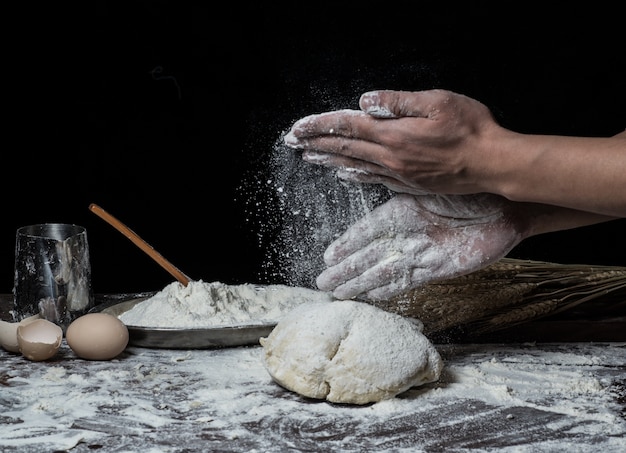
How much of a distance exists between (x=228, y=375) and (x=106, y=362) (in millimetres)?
300

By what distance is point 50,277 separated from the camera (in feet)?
7.88

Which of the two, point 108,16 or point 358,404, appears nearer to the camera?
point 358,404

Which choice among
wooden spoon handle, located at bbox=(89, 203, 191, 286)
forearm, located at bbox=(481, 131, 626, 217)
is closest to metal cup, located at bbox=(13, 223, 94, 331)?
wooden spoon handle, located at bbox=(89, 203, 191, 286)

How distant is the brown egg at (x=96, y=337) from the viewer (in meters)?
2.16

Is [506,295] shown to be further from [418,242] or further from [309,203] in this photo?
[309,203]

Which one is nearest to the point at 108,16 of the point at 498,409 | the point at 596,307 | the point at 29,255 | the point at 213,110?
the point at 213,110

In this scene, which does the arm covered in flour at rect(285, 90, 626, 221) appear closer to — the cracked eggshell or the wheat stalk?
the wheat stalk

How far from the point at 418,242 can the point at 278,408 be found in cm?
55

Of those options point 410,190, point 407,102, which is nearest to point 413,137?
point 407,102

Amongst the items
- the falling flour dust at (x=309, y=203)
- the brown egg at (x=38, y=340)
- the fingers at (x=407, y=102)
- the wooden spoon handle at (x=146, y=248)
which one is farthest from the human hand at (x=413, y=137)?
the brown egg at (x=38, y=340)

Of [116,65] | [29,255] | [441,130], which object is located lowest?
[29,255]

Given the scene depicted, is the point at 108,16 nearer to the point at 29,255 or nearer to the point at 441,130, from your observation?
the point at 29,255

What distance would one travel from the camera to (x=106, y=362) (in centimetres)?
218

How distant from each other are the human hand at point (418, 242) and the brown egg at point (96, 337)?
19.2 inches
